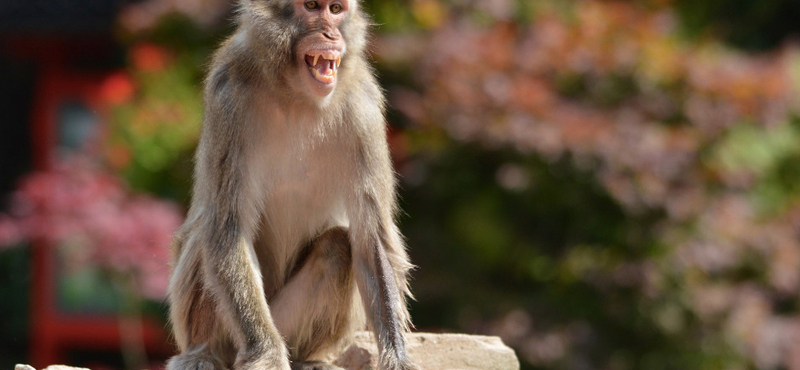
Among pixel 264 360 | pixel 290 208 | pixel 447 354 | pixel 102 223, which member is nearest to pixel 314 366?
pixel 264 360

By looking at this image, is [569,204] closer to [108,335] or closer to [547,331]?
[547,331]

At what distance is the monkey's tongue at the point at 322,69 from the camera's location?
5.11 metres

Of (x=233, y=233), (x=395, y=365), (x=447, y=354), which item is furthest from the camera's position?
(x=447, y=354)

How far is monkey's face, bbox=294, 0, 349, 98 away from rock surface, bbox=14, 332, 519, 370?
4.91ft

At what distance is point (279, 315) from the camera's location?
5.54 metres

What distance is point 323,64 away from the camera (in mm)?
5168

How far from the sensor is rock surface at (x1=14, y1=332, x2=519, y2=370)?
5977 millimetres

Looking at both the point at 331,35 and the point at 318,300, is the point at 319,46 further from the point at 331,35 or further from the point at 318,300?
the point at 318,300

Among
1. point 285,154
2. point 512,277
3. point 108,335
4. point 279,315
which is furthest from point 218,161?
point 108,335

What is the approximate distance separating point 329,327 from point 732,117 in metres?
4.81

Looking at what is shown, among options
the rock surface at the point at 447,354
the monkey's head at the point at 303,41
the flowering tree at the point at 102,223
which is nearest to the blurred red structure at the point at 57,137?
the flowering tree at the point at 102,223

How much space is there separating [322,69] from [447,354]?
1760mm

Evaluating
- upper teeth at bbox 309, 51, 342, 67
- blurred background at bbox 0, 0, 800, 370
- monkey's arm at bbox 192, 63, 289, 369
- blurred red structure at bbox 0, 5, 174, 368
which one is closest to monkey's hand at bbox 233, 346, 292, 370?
monkey's arm at bbox 192, 63, 289, 369

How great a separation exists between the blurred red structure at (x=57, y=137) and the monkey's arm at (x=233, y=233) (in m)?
6.74
